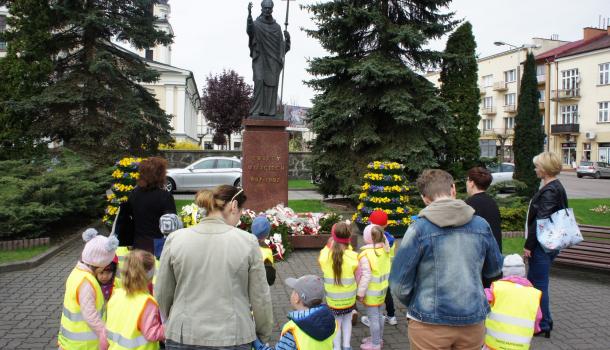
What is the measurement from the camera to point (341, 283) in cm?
479

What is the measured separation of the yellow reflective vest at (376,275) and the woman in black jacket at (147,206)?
201cm

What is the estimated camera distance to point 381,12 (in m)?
16.1

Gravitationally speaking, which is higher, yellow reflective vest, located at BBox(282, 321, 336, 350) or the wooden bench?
yellow reflective vest, located at BBox(282, 321, 336, 350)

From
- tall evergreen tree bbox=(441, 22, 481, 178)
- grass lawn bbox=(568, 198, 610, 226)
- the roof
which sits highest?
the roof

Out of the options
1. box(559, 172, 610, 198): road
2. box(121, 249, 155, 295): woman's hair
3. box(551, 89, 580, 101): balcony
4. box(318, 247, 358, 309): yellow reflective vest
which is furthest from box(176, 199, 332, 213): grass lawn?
box(551, 89, 580, 101): balcony

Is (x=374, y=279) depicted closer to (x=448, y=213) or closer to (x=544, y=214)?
(x=544, y=214)

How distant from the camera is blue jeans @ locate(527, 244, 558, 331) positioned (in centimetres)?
540

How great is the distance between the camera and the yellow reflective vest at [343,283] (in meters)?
4.75

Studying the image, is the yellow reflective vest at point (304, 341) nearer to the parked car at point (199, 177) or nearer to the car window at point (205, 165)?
the parked car at point (199, 177)

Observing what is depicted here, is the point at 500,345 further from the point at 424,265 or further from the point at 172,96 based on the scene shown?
the point at 172,96

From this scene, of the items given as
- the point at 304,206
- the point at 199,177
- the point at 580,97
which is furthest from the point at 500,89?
the point at 304,206

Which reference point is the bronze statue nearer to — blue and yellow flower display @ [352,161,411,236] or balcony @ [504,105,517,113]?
blue and yellow flower display @ [352,161,411,236]

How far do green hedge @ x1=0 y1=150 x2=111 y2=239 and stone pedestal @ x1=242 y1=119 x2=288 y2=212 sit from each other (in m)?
3.54

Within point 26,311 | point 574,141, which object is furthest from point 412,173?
point 574,141
